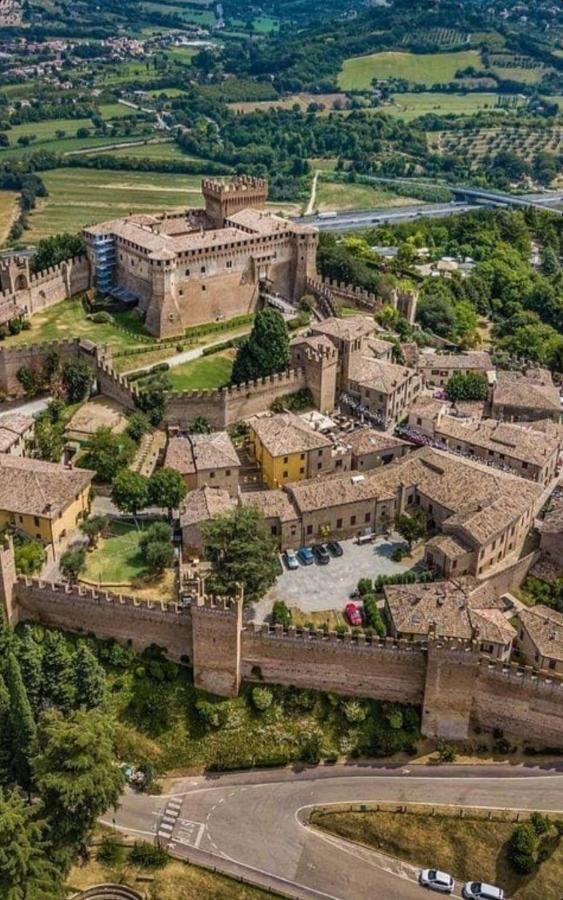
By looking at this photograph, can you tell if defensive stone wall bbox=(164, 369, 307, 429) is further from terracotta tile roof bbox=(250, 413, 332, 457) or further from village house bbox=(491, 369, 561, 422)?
village house bbox=(491, 369, 561, 422)

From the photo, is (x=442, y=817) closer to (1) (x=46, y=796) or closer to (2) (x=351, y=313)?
(1) (x=46, y=796)

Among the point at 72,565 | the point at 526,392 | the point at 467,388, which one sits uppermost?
the point at 526,392

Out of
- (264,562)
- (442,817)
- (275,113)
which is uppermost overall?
(275,113)

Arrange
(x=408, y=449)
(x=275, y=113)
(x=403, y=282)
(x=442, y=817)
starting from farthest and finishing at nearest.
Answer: (x=275, y=113) < (x=403, y=282) < (x=408, y=449) < (x=442, y=817)

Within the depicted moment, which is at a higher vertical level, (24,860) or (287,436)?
(287,436)

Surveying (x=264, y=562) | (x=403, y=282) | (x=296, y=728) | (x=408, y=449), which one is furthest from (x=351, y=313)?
(x=296, y=728)

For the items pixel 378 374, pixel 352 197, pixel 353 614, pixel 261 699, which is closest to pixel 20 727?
pixel 261 699

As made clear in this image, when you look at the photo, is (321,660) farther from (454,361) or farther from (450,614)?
(454,361)
